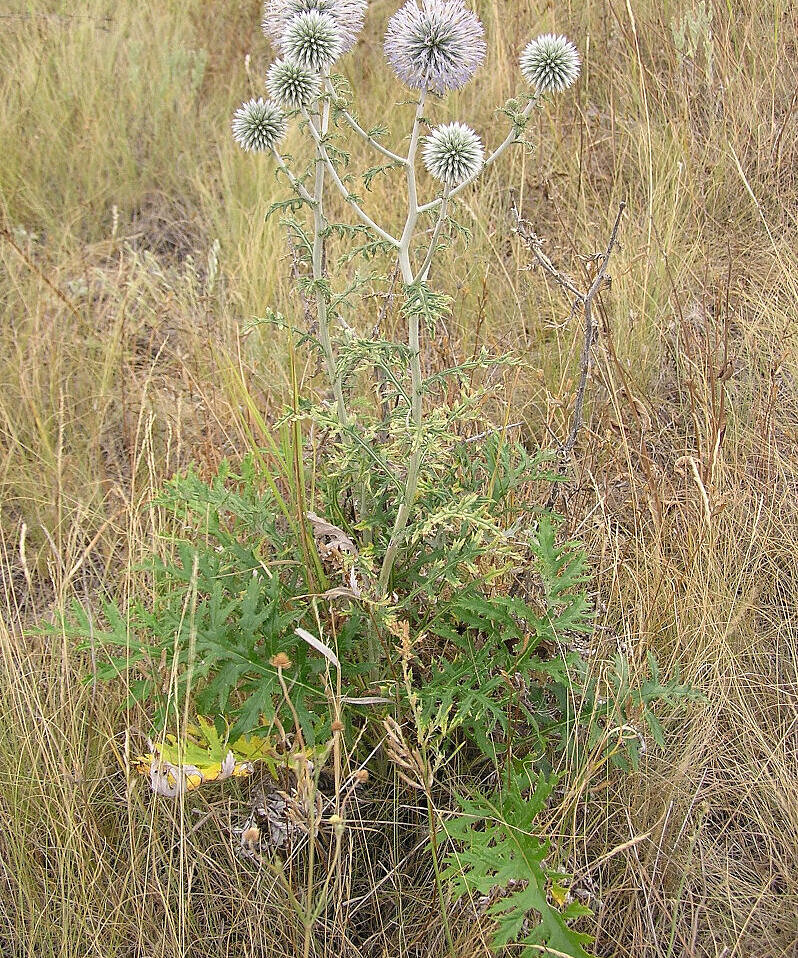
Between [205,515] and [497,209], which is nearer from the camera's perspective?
[205,515]

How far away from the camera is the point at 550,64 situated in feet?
6.36

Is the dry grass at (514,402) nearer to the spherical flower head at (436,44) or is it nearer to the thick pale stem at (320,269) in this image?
the thick pale stem at (320,269)

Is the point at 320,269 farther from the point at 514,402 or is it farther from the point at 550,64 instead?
the point at 514,402

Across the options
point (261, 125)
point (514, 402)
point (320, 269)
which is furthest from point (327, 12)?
point (514, 402)

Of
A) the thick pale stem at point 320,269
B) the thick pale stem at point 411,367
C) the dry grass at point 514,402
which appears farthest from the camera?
the dry grass at point 514,402

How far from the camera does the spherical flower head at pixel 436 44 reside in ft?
5.53

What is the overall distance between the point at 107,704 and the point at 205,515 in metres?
0.56

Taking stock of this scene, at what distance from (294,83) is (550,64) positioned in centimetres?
59

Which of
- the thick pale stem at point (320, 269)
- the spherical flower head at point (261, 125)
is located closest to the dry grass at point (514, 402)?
the thick pale stem at point (320, 269)

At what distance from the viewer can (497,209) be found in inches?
146

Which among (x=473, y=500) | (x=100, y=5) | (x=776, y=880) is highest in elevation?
(x=100, y=5)

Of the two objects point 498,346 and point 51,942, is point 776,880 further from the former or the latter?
point 498,346

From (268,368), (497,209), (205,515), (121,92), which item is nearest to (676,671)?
(205,515)

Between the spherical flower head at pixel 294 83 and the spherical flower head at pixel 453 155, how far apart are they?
0.91 feet
